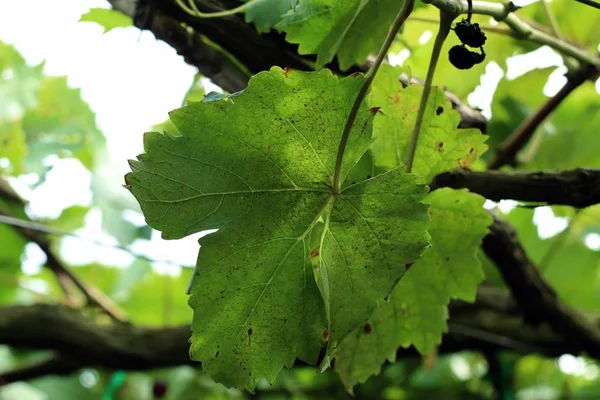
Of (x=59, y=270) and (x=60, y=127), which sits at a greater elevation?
(x=60, y=127)

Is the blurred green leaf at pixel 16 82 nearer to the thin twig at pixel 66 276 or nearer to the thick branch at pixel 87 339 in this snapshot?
the thin twig at pixel 66 276

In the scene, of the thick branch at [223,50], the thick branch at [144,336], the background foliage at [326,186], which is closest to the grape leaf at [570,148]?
the background foliage at [326,186]

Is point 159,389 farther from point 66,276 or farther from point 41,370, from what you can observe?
point 66,276

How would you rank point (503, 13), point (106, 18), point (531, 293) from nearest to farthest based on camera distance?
point (503, 13) → point (106, 18) → point (531, 293)

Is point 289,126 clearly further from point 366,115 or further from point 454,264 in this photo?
point 454,264

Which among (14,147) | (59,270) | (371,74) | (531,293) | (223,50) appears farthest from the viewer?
(59,270)

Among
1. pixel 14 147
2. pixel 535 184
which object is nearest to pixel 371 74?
pixel 535 184

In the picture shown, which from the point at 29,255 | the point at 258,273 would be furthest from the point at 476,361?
the point at 258,273

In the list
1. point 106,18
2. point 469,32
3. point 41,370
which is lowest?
point 41,370
